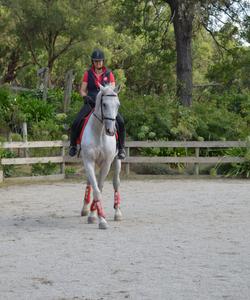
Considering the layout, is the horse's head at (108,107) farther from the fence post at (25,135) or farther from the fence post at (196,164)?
the fence post at (196,164)

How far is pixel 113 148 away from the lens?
39.2 feet

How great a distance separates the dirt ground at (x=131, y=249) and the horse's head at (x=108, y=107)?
1.55 meters

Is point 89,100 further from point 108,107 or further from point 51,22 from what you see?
point 51,22

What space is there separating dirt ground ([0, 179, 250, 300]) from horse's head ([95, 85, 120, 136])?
155cm

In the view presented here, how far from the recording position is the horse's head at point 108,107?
1120 centimetres

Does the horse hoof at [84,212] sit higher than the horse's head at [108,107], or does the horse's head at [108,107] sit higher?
the horse's head at [108,107]

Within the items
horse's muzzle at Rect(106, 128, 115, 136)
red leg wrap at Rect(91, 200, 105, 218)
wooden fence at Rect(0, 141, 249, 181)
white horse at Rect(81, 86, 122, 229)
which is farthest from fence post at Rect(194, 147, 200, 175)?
horse's muzzle at Rect(106, 128, 115, 136)

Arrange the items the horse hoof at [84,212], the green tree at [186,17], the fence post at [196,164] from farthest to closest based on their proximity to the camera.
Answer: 1. the green tree at [186,17]
2. the fence post at [196,164]
3. the horse hoof at [84,212]

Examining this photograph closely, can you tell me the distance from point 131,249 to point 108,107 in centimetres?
255

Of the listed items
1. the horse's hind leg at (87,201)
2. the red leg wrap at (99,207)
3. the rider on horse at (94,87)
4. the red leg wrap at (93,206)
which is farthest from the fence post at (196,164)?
the red leg wrap at (99,207)

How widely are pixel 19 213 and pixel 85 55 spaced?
128ft

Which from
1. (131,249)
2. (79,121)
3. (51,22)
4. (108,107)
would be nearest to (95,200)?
(79,121)

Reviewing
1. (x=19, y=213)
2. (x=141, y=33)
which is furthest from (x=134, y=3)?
(x=19, y=213)

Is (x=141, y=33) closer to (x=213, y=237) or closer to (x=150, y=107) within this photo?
(x=150, y=107)
